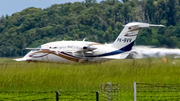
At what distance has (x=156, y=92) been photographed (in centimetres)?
1920

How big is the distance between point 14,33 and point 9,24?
39.0 feet

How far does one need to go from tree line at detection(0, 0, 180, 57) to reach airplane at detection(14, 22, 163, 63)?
1087 inches

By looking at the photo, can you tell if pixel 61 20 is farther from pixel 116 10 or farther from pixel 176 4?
pixel 176 4

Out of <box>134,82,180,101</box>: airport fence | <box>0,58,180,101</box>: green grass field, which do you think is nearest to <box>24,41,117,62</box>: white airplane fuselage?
<box>0,58,180,101</box>: green grass field

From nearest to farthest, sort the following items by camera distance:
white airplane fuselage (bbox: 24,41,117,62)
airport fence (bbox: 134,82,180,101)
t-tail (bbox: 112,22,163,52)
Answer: airport fence (bbox: 134,82,180,101), white airplane fuselage (bbox: 24,41,117,62), t-tail (bbox: 112,22,163,52)

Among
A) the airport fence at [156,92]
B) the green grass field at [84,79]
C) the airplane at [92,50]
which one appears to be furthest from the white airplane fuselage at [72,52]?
the airport fence at [156,92]

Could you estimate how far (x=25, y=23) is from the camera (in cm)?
9281

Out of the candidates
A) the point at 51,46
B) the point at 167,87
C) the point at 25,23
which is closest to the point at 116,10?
the point at 25,23

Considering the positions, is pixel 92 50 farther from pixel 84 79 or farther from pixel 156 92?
pixel 156 92

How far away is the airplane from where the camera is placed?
36250 mm

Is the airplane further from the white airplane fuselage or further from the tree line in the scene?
the tree line

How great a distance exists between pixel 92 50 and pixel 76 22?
56.1 meters

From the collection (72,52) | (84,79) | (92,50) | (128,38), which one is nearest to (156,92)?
(84,79)

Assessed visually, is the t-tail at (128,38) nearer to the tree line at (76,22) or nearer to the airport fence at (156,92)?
the airport fence at (156,92)
